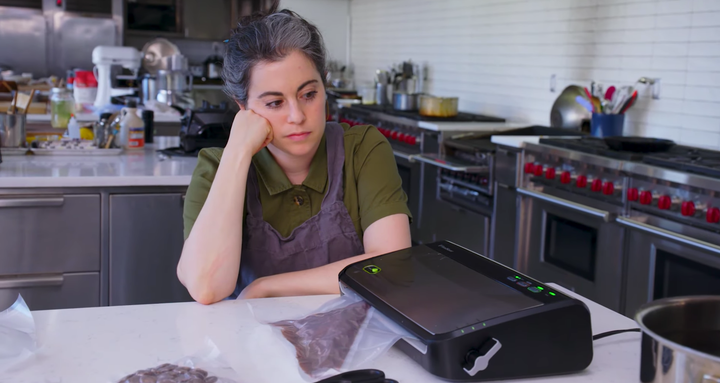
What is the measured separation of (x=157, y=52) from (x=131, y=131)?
426 cm

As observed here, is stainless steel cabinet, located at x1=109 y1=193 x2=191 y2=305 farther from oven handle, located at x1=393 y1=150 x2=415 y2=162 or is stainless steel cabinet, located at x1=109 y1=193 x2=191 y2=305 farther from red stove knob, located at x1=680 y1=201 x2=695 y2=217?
oven handle, located at x1=393 y1=150 x2=415 y2=162

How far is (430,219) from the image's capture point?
4.38 m

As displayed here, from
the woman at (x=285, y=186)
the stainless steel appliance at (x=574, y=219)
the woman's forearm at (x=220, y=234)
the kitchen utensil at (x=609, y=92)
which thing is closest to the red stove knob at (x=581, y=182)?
the stainless steel appliance at (x=574, y=219)

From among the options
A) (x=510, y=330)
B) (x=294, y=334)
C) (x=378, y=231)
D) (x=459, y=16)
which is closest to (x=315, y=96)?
(x=378, y=231)

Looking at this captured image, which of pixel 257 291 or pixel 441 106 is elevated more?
pixel 441 106

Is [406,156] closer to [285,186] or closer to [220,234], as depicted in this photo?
[285,186]

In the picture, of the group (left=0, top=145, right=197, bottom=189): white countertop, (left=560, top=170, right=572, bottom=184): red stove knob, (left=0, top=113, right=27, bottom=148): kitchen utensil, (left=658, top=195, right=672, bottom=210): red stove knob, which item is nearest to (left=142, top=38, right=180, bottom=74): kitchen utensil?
(left=0, top=113, right=27, bottom=148): kitchen utensil

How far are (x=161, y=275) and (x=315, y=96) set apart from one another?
1.39 metres

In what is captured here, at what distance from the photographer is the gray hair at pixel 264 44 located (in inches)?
65.2

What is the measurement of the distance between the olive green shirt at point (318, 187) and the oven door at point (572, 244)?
54.6 inches

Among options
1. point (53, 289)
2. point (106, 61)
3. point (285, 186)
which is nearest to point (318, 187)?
point (285, 186)

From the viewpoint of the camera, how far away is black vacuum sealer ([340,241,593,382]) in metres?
0.98

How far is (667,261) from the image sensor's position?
258 cm

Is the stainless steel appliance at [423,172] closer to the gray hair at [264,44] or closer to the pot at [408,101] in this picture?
the pot at [408,101]
